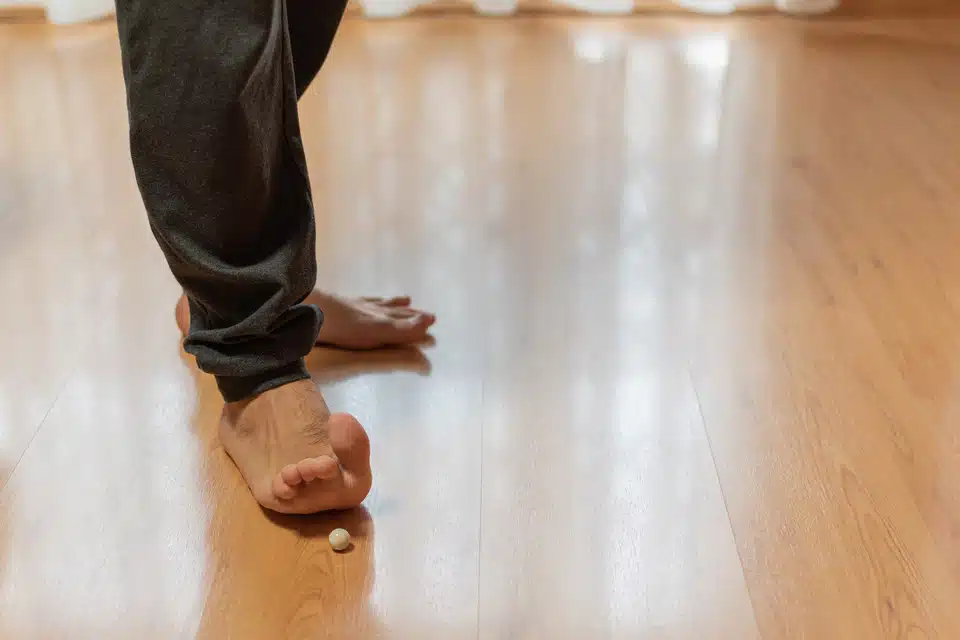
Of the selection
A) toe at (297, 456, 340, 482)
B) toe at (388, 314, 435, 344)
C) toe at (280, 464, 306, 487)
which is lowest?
toe at (388, 314, 435, 344)

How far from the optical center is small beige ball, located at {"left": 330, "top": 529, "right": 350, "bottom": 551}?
1047 millimetres

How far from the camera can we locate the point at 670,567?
102cm

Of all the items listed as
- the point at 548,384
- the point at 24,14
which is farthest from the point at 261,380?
the point at 24,14

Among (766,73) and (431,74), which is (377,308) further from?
(766,73)

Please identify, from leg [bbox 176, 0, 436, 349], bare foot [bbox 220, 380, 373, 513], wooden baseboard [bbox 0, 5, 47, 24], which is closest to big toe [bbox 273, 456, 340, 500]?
bare foot [bbox 220, 380, 373, 513]

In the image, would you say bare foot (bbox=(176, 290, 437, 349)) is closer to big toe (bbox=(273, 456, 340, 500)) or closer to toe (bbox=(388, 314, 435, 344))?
toe (bbox=(388, 314, 435, 344))

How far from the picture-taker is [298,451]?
1085mm

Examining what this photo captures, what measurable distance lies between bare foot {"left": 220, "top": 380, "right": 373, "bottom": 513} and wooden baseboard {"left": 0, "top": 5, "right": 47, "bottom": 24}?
200cm

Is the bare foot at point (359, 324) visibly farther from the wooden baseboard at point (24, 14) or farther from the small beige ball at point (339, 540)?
the wooden baseboard at point (24, 14)

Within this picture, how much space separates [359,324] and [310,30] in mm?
337

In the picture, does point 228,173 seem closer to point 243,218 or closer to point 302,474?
point 243,218

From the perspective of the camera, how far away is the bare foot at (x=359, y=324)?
1.33 metres

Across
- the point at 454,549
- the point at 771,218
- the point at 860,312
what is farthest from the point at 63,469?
the point at 771,218

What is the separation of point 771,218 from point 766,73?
770mm
